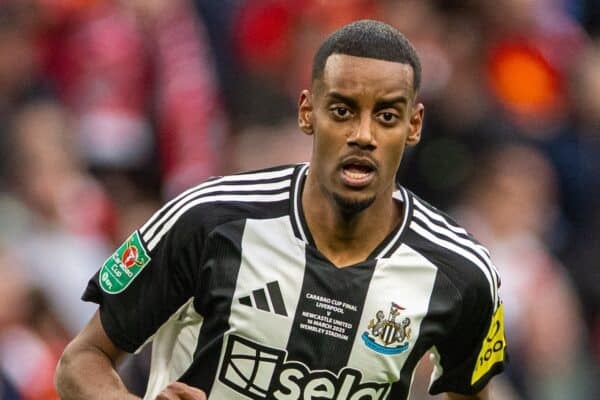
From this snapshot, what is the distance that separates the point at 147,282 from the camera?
189 inches

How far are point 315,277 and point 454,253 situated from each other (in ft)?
1.47

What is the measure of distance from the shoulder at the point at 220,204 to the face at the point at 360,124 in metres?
0.24

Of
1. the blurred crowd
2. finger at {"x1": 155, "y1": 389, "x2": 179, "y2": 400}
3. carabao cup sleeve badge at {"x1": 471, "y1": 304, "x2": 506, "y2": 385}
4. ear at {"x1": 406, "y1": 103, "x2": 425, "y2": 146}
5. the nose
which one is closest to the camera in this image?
finger at {"x1": 155, "y1": 389, "x2": 179, "y2": 400}

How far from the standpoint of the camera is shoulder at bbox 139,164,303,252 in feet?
15.6

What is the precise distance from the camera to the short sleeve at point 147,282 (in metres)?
4.75

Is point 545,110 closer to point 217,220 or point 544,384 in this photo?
point 544,384

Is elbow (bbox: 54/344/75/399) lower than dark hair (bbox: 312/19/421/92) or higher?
lower

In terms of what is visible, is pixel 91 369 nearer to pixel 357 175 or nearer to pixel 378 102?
pixel 357 175

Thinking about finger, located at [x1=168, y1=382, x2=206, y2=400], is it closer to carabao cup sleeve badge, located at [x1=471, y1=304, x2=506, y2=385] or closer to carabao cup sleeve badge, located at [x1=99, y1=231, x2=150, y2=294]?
carabao cup sleeve badge, located at [x1=99, y1=231, x2=150, y2=294]

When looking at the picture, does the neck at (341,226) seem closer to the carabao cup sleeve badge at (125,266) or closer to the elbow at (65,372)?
the carabao cup sleeve badge at (125,266)

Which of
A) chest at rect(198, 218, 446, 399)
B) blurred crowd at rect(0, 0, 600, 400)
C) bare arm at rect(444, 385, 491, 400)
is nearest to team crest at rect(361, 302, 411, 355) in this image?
chest at rect(198, 218, 446, 399)

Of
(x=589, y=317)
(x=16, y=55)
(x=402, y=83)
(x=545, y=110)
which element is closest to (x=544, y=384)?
(x=589, y=317)

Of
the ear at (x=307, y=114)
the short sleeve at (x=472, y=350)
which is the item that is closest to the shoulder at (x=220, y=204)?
Result: the ear at (x=307, y=114)

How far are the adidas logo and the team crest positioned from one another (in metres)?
0.27
